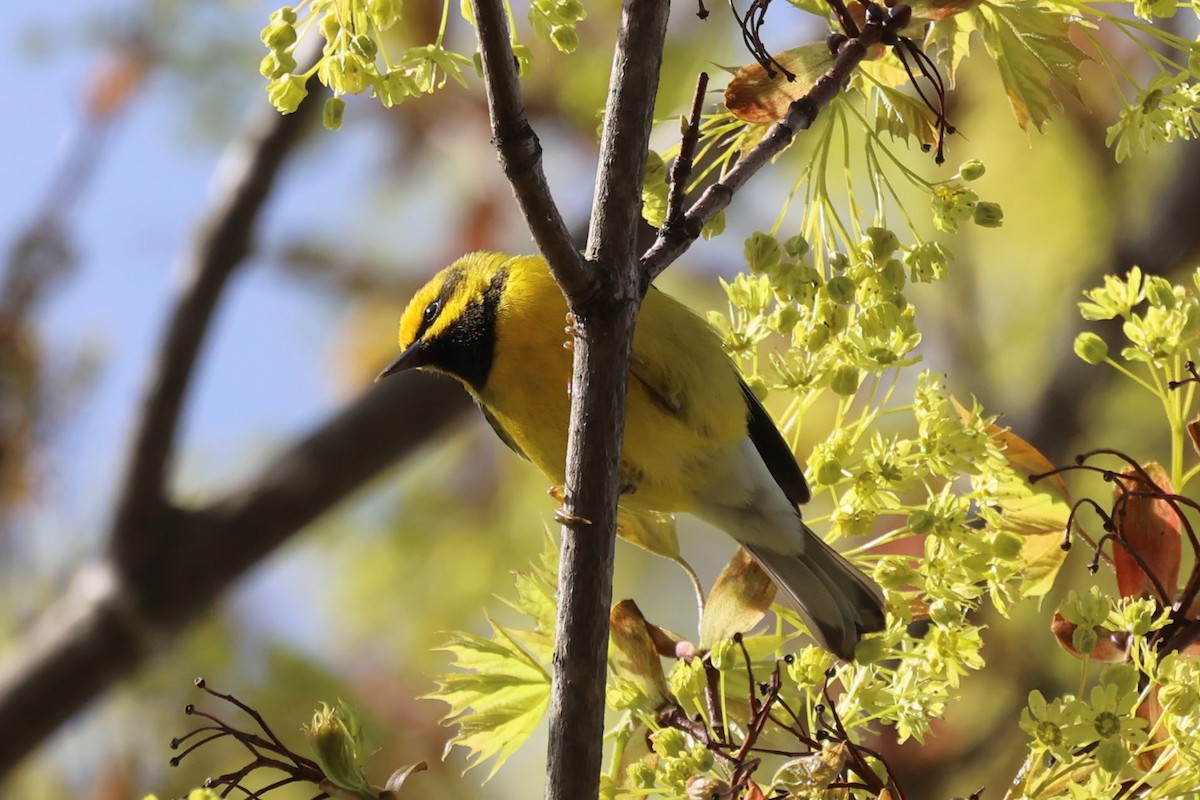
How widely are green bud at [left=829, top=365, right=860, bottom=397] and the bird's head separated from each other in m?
1.19

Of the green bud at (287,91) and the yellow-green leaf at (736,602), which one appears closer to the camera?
the green bud at (287,91)

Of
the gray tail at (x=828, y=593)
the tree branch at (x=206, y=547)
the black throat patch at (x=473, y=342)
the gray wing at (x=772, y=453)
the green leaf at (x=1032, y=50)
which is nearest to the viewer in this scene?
the green leaf at (x=1032, y=50)

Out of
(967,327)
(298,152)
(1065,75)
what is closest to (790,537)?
(1065,75)

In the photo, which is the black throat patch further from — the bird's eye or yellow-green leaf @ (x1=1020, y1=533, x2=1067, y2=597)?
yellow-green leaf @ (x1=1020, y1=533, x2=1067, y2=597)

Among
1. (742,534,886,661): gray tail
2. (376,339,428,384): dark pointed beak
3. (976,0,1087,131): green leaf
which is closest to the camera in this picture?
(976,0,1087,131): green leaf

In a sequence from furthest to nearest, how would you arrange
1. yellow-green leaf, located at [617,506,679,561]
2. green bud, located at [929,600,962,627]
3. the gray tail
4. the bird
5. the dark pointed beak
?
the dark pointed beak
the bird
yellow-green leaf, located at [617,506,679,561]
the gray tail
green bud, located at [929,600,962,627]

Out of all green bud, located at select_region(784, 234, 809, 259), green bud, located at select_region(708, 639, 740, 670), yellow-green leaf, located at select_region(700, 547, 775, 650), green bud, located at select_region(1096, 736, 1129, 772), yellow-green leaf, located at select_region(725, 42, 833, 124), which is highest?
yellow-green leaf, located at select_region(725, 42, 833, 124)

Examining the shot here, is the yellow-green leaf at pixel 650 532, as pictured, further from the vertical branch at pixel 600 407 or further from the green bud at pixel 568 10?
the green bud at pixel 568 10

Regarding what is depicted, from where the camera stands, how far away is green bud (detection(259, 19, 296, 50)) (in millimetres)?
1328

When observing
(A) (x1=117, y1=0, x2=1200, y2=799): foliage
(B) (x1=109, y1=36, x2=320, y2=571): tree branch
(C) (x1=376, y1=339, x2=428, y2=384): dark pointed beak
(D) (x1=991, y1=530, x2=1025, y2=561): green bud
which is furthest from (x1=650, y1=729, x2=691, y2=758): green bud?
(B) (x1=109, y1=36, x2=320, y2=571): tree branch

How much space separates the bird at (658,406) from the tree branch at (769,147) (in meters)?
0.81

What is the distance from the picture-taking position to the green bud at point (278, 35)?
4.36 ft

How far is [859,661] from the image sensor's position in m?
1.31

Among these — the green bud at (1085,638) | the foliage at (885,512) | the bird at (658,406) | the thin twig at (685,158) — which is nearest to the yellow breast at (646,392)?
the bird at (658,406)
